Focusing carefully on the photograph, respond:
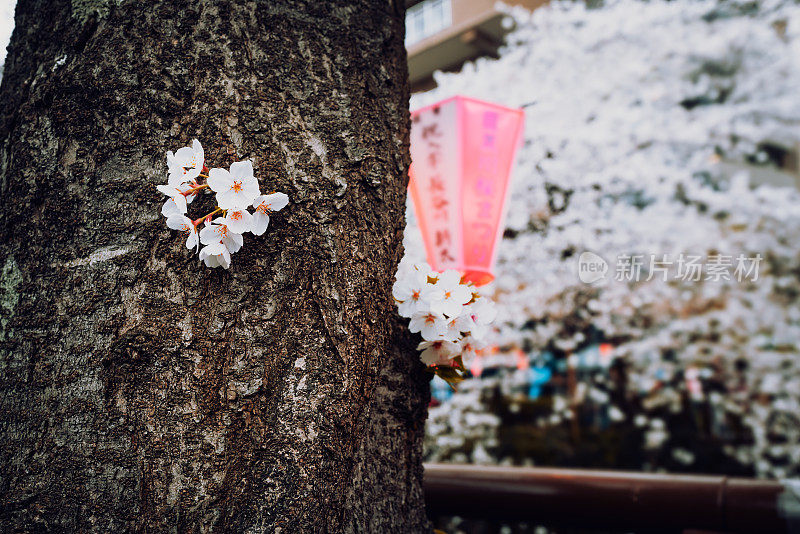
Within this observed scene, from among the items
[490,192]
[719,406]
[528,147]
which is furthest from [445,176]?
[719,406]

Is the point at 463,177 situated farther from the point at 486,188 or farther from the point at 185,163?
the point at 185,163

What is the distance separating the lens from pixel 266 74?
1184 mm

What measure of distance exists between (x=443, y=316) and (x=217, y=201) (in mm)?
594

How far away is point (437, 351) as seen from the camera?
1343 millimetres

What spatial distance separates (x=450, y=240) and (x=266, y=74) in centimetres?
249

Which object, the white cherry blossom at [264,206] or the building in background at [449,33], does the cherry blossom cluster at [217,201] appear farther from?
the building in background at [449,33]

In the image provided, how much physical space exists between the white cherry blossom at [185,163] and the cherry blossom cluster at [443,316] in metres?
0.52

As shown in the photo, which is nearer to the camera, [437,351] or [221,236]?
[221,236]

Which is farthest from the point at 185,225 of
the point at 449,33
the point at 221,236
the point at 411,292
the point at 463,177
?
the point at 449,33

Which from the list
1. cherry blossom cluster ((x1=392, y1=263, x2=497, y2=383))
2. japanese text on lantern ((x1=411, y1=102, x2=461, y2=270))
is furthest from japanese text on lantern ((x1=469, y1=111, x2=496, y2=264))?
cherry blossom cluster ((x1=392, y1=263, x2=497, y2=383))

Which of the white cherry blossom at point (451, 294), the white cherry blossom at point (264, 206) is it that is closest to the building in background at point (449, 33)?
the white cherry blossom at point (451, 294)

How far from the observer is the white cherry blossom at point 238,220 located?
1.03 meters

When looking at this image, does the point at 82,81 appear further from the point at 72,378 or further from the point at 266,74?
the point at 72,378

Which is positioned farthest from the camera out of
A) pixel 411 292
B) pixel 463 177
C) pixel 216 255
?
pixel 463 177
